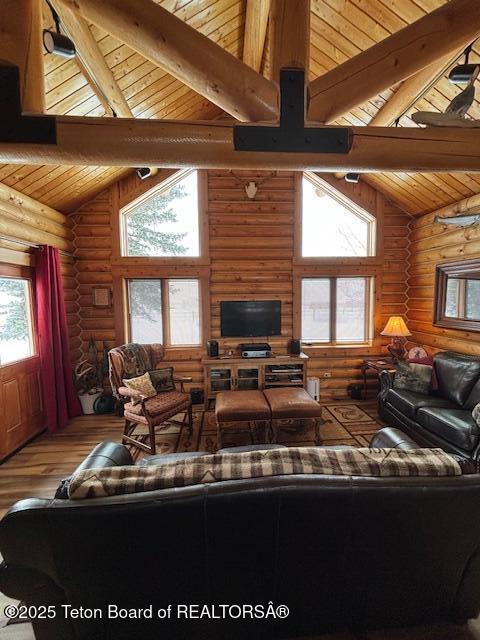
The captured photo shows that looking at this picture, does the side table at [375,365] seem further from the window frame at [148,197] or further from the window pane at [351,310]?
the window frame at [148,197]

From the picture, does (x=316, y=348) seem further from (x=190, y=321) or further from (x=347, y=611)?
(x=347, y=611)

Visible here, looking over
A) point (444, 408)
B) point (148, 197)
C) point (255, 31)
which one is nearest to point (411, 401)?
point (444, 408)

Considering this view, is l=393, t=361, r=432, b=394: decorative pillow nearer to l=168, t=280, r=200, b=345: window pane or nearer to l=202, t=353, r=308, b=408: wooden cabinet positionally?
l=202, t=353, r=308, b=408: wooden cabinet

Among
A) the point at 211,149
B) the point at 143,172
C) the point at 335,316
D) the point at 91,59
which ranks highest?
the point at 91,59

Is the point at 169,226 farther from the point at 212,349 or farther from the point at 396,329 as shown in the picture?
the point at 396,329

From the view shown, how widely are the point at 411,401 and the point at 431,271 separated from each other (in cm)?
209

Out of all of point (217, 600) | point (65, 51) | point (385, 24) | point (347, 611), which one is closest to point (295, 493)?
point (217, 600)

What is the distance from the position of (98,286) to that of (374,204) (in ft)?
14.7

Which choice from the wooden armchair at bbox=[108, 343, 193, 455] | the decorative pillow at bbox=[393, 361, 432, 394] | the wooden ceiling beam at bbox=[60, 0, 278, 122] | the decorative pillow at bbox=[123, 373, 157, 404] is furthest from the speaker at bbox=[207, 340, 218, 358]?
the wooden ceiling beam at bbox=[60, 0, 278, 122]

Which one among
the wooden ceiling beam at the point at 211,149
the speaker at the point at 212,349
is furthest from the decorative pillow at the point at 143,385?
the wooden ceiling beam at the point at 211,149

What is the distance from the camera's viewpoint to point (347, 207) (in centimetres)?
466

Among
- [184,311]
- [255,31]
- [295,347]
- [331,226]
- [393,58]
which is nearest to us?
[393,58]

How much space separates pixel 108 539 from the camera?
1.01 m

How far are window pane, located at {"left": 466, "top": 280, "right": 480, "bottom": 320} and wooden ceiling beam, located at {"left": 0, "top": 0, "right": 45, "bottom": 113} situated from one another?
4467 millimetres
